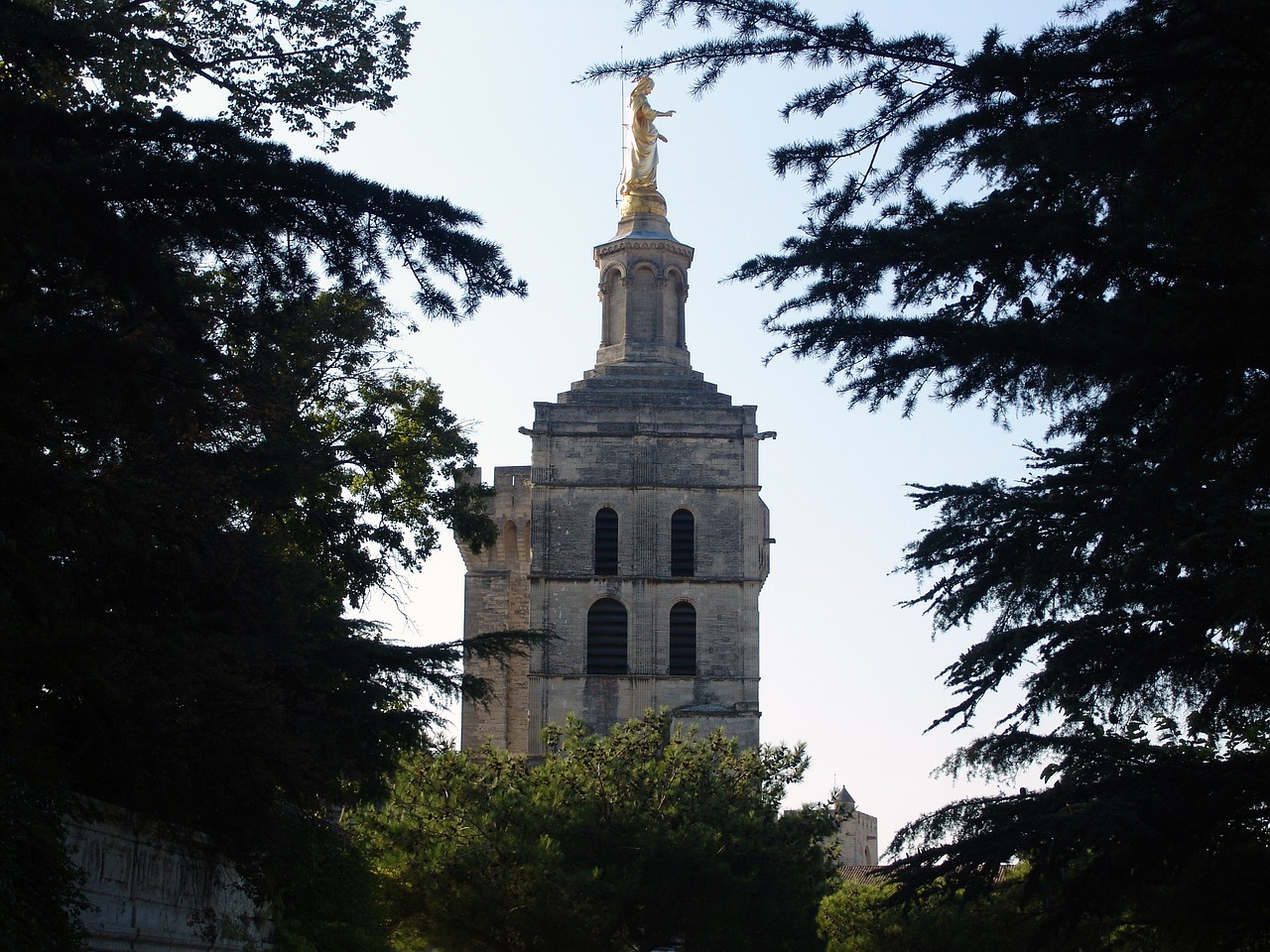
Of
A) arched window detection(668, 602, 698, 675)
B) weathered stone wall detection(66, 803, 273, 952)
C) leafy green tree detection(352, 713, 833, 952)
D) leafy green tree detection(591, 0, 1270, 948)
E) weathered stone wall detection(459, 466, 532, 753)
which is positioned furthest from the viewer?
weathered stone wall detection(459, 466, 532, 753)

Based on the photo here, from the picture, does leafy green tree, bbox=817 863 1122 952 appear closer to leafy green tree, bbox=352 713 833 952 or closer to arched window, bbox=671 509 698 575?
leafy green tree, bbox=352 713 833 952

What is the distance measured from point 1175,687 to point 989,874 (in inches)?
78.1

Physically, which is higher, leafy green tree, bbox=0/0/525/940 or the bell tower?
the bell tower

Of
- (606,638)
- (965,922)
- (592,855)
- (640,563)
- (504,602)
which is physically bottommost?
(965,922)

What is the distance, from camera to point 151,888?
40.7ft

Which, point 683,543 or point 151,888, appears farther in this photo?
point 683,543

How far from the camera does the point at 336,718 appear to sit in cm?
1609

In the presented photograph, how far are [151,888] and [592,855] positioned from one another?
1573cm

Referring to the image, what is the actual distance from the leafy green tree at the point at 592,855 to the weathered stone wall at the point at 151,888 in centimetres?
1162

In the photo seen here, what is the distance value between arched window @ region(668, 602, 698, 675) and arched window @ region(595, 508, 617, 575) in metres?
2.09

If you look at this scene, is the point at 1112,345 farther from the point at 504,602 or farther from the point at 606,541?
the point at 504,602

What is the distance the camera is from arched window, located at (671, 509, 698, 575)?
1929 inches

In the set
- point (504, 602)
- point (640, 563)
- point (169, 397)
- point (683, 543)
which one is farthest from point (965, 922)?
point (504, 602)

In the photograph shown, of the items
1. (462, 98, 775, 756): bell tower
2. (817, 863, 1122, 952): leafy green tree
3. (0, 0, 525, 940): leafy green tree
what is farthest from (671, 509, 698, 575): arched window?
(0, 0, 525, 940): leafy green tree
